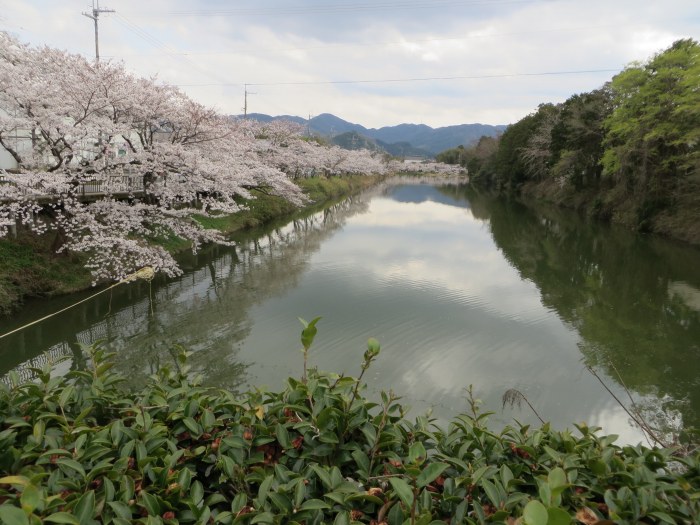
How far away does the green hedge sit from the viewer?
1539mm

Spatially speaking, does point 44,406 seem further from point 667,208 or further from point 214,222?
point 667,208

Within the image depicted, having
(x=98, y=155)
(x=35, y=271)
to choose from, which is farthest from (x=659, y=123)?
(x=35, y=271)

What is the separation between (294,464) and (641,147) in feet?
Answer: 77.9

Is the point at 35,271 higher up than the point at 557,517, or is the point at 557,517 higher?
the point at 557,517

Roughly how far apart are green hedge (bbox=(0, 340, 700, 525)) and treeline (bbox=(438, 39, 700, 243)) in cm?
1959

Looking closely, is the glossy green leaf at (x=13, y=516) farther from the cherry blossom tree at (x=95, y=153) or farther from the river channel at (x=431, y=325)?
the cherry blossom tree at (x=95, y=153)

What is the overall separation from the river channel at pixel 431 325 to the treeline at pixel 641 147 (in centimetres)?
395

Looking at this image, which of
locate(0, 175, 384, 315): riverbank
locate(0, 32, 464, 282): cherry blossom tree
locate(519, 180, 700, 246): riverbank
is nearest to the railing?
locate(0, 32, 464, 282): cherry blossom tree

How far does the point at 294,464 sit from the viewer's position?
6.11 ft

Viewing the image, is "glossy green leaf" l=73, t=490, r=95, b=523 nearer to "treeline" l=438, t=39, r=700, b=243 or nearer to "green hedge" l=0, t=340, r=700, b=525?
"green hedge" l=0, t=340, r=700, b=525

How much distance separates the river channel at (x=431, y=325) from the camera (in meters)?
6.38

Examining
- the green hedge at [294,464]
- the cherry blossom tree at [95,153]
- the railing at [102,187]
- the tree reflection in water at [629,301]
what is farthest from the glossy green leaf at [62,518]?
the railing at [102,187]

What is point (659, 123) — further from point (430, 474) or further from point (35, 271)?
point (35, 271)

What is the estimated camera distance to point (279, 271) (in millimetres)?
12570
